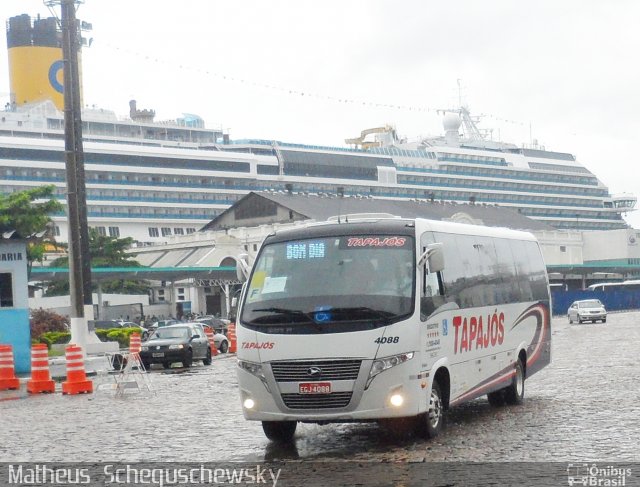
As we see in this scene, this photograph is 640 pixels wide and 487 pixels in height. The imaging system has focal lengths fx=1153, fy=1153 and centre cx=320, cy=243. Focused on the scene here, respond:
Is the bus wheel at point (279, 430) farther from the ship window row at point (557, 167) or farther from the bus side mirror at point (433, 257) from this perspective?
the ship window row at point (557, 167)

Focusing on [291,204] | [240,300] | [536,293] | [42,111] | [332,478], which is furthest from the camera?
[42,111]

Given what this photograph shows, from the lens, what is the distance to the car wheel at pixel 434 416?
1279cm

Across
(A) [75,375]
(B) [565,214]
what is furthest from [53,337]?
(B) [565,214]

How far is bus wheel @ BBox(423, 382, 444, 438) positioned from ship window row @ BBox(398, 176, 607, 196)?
4672 inches

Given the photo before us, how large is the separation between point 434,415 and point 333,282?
6.24ft

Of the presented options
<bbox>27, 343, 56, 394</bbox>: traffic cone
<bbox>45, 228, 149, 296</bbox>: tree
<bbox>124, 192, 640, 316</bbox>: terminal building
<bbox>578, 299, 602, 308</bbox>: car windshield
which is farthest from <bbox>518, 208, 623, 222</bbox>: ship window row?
<bbox>27, 343, 56, 394</bbox>: traffic cone

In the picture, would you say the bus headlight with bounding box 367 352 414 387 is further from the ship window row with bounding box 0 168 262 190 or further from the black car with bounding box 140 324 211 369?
the ship window row with bounding box 0 168 262 190

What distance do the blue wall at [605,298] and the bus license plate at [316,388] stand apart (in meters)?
72.1

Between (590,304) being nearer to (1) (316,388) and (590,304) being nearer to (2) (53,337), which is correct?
(2) (53,337)

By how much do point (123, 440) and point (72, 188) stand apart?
18170 millimetres

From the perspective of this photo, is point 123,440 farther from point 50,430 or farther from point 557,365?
point 557,365

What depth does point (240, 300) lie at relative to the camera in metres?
13.5

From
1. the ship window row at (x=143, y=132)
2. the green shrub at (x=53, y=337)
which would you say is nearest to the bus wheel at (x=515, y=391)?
the green shrub at (x=53, y=337)

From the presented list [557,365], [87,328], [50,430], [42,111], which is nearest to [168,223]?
[42,111]
